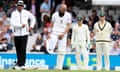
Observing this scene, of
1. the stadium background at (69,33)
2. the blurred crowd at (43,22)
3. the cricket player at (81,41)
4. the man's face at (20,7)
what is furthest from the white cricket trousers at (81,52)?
the blurred crowd at (43,22)

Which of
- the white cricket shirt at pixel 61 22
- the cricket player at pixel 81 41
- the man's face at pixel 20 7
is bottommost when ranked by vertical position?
the cricket player at pixel 81 41

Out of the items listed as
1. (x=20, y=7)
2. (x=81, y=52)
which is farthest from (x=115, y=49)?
(x=20, y=7)

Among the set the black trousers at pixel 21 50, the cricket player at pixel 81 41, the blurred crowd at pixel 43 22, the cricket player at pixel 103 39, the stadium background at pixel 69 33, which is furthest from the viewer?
the blurred crowd at pixel 43 22

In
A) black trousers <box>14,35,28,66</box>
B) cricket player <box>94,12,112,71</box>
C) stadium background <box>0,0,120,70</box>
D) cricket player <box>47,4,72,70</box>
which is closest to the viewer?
black trousers <box>14,35,28,66</box>

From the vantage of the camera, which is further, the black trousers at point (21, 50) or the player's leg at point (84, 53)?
the player's leg at point (84, 53)

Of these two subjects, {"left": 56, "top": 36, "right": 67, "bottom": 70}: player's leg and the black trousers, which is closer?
the black trousers

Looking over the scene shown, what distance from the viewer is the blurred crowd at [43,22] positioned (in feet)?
→ 80.9

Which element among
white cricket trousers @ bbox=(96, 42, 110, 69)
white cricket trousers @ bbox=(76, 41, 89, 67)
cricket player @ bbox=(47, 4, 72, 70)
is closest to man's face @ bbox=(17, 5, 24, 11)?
cricket player @ bbox=(47, 4, 72, 70)

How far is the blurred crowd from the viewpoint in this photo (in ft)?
80.9

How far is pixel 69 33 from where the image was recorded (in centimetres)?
2586

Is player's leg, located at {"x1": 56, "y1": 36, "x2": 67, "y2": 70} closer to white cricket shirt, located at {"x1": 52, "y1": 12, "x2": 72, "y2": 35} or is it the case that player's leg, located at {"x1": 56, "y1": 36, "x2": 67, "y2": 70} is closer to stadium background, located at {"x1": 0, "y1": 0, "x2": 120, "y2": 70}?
white cricket shirt, located at {"x1": 52, "y1": 12, "x2": 72, "y2": 35}

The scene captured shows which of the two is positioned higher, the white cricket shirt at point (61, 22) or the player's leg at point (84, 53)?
the white cricket shirt at point (61, 22)

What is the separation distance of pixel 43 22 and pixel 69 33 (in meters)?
1.85

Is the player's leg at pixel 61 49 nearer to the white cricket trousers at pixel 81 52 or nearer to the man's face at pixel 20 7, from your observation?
the white cricket trousers at pixel 81 52
